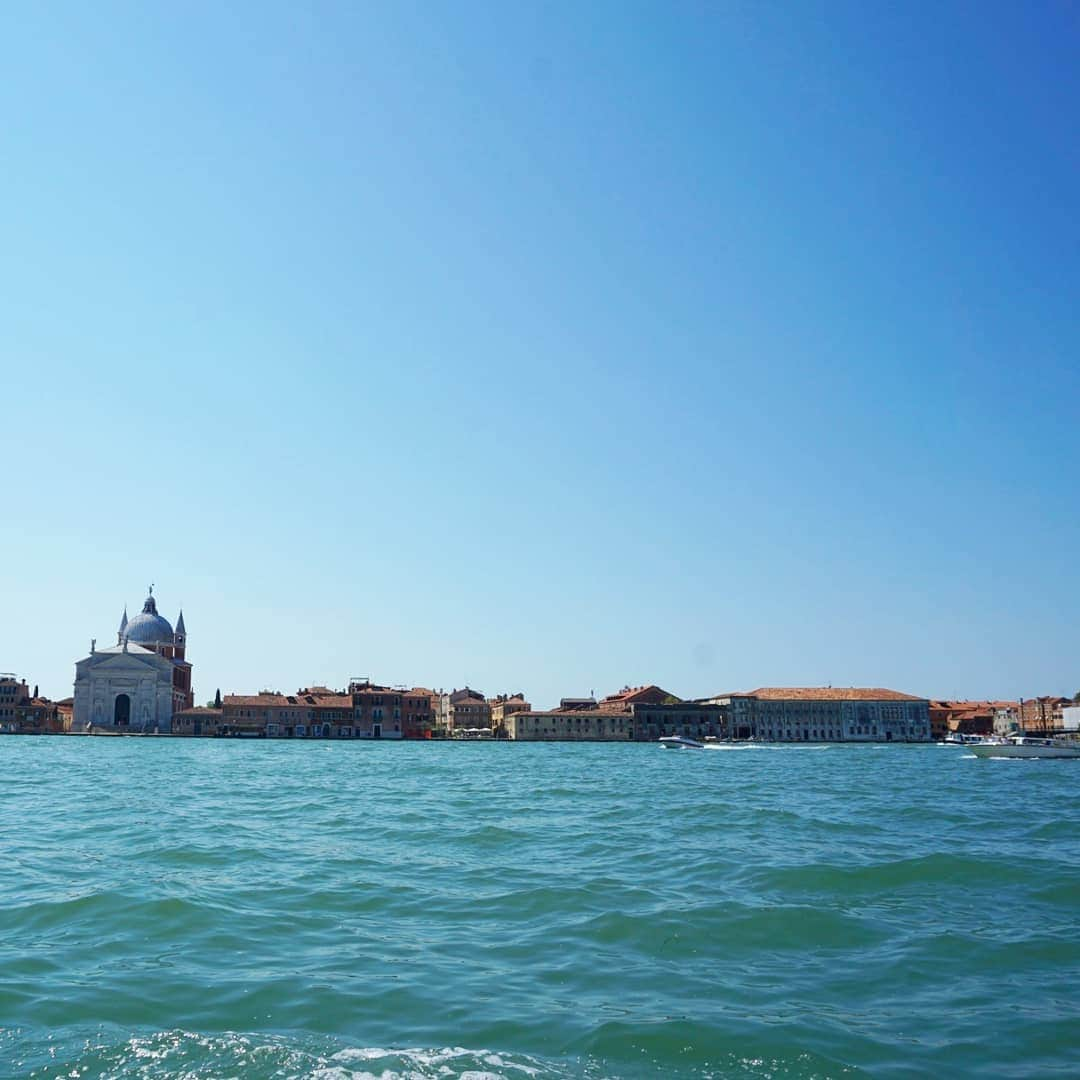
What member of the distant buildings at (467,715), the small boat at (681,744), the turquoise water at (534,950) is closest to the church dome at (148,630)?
the distant buildings at (467,715)

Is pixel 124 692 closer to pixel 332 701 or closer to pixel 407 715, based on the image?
pixel 332 701

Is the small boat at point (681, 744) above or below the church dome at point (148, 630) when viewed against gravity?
below

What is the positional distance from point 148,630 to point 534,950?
127195 millimetres

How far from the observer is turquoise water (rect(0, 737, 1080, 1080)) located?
5.92m

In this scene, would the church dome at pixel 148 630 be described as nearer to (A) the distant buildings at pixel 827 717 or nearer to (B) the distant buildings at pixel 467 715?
(B) the distant buildings at pixel 467 715

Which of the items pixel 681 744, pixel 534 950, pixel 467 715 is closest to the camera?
pixel 534 950

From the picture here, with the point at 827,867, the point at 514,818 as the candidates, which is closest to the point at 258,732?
the point at 514,818

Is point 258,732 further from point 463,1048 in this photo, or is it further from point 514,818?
point 463,1048

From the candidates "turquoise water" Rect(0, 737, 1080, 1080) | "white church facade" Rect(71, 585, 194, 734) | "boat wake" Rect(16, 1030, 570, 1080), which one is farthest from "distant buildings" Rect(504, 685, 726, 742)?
"boat wake" Rect(16, 1030, 570, 1080)

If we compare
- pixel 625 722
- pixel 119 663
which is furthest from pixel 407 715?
pixel 119 663

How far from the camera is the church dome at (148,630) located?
12475cm

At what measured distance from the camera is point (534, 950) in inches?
328

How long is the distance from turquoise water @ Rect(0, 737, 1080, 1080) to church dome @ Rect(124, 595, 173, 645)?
375 ft

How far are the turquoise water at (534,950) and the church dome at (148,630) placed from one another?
375 ft
